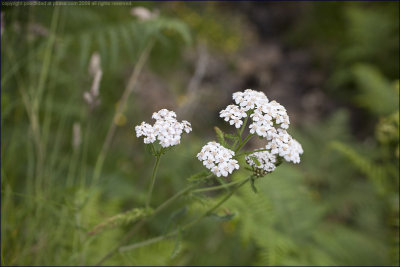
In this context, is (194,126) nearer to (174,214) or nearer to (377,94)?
(377,94)

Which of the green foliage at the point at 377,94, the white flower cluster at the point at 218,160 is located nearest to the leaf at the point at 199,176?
the white flower cluster at the point at 218,160

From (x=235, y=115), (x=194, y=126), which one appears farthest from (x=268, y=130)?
(x=194, y=126)

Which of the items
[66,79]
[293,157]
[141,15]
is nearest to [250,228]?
[293,157]

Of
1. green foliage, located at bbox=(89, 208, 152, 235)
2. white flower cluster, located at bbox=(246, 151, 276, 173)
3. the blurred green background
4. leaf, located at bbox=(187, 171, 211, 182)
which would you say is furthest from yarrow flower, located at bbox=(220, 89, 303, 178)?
green foliage, located at bbox=(89, 208, 152, 235)

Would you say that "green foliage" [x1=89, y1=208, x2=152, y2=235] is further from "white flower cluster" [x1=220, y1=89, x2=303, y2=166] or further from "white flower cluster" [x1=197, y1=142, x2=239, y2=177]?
"white flower cluster" [x1=220, y1=89, x2=303, y2=166]

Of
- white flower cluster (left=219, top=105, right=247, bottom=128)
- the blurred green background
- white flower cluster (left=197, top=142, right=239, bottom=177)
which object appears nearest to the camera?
white flower cluster (left=197, top=142, right=239, bottom=177)

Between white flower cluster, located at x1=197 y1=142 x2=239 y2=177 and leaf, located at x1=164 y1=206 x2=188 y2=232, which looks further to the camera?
leaf, located at x1=164 y1=206 x2=188 y2=232

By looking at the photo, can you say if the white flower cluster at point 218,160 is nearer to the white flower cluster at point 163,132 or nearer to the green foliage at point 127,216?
the white flower cluster at point 163,132

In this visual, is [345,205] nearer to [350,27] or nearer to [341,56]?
[341,56]
